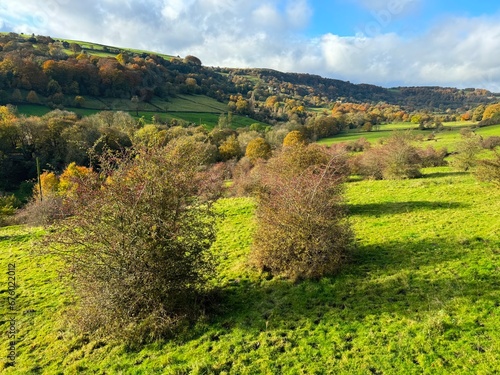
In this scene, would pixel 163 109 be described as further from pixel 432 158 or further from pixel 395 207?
pixel 395 207

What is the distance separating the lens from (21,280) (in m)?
16.4

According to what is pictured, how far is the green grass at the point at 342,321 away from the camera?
8.24m

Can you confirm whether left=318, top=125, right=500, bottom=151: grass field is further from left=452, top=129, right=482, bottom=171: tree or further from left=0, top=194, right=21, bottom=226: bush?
left=0, top=194, right=21, bottom=226: bush

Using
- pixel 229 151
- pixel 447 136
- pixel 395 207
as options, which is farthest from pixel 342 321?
pixel 447 136

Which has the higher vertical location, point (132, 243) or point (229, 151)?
point (132, 243)

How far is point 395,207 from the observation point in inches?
851

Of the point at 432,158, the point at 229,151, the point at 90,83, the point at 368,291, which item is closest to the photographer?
the point at 368,291

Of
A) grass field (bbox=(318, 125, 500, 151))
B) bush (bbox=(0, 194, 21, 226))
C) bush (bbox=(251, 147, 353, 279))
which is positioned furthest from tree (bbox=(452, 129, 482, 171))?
bush (bbox=(0, 194, 21, 226))

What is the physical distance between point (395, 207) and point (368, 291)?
12.0 m

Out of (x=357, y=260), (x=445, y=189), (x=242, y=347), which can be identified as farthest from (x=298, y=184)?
(x=445, y=189)

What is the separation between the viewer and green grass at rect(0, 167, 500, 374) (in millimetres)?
8242

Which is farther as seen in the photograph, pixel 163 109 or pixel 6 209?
pixel 163 109

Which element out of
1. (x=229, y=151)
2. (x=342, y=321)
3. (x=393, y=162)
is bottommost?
(x=229, y=151)

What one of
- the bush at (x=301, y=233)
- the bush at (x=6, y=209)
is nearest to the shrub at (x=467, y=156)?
the bush at (x=301, y=233)
